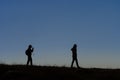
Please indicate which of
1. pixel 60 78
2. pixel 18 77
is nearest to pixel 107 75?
pixel 60 78

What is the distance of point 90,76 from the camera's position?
2936 centimetres

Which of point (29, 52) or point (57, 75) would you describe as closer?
point (57, 75)

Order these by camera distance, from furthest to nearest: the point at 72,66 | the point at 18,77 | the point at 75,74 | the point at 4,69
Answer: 1. the point at 72,66
2. the point at 4,69
3. the point at 75,74
4. the point at 18,77

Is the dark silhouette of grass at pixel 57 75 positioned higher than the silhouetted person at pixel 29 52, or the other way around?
the silhouetted person at pixel 29 52

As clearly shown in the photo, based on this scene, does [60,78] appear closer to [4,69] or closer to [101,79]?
[101,79]

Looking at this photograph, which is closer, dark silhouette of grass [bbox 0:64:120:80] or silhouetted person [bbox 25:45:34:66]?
dark silhouette of grass [bbox 0:64:120:80]

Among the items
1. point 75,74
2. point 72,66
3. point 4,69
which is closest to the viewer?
point 75,74

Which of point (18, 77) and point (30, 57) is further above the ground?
point (30, 57)

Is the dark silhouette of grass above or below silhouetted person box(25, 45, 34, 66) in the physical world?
below

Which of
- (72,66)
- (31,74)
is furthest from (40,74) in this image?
(72,66)

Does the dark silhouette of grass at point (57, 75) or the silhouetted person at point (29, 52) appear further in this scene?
the silhouetted person at point (29, 52)

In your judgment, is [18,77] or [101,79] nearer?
[18,77]

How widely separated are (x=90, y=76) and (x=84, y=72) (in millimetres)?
1403

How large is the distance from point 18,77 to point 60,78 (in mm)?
2419
